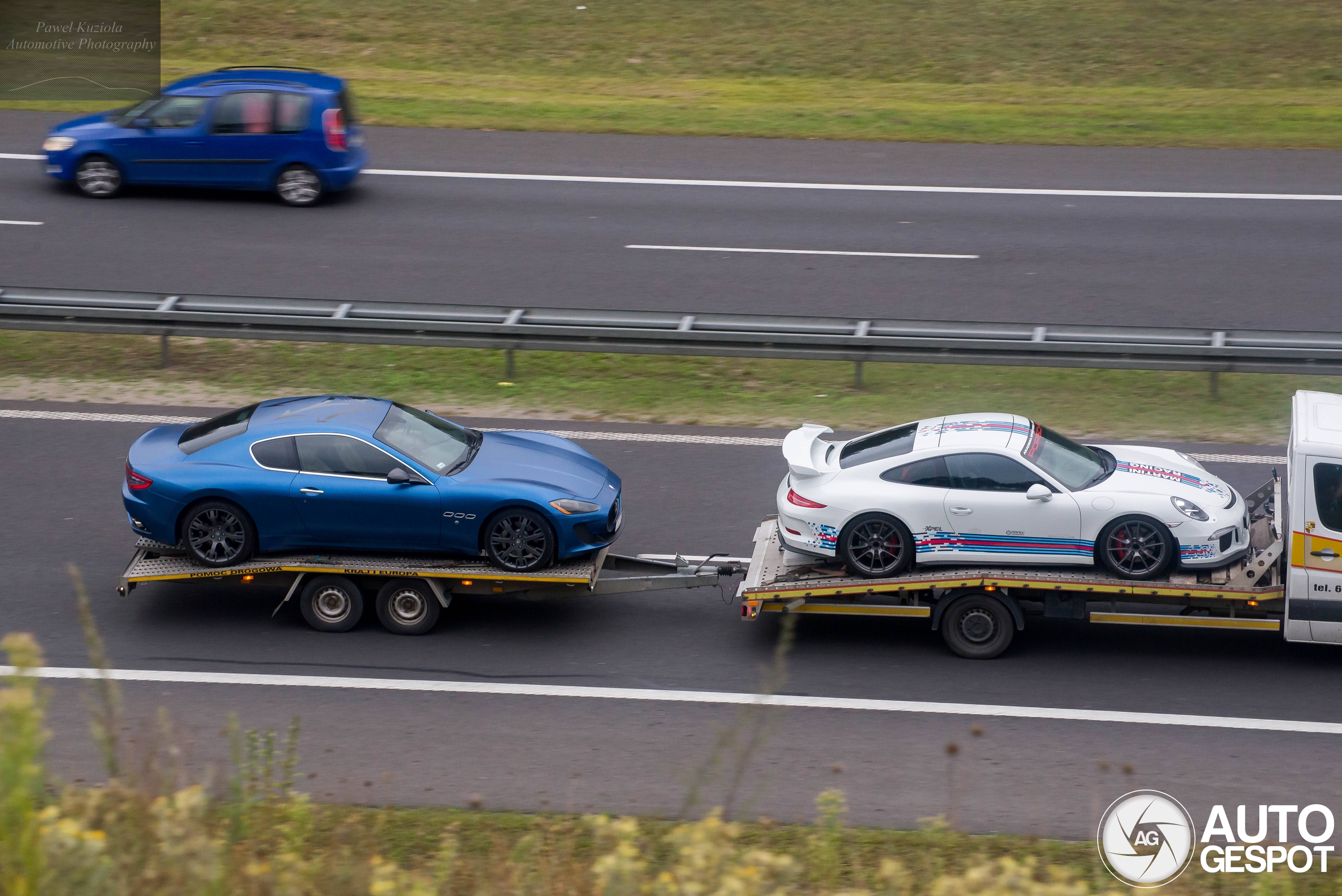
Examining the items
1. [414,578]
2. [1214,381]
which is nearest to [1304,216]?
[1214,381]

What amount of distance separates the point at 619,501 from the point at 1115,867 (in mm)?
4854

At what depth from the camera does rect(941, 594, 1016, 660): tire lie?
32.9ft

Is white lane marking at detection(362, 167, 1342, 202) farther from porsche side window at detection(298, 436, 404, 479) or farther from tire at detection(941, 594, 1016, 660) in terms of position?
tire at detection(941, 594, 1016, 660)

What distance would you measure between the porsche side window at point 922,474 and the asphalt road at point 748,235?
273 inches

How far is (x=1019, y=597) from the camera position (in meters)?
10.1

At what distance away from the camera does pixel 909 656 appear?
1030cm

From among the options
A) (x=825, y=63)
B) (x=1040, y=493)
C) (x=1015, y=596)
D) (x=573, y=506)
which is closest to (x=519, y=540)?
(x=573, y=506)

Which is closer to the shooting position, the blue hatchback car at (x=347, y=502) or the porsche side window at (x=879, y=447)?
the blue hatchback car at (x=347, y=502)

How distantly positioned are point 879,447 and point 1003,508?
3.74 ft

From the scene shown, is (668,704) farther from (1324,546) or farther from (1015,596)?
(1324,546)

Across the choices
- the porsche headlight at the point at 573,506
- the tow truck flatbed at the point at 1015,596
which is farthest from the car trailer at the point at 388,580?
the tow truck flatbed at the point at 1015,596

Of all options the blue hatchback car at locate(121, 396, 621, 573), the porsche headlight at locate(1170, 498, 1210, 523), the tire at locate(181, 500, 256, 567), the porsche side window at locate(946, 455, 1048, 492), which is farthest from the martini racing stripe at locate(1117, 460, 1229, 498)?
the tire at locate(181, 500, 256, 567)

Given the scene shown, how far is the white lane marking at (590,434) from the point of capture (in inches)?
551

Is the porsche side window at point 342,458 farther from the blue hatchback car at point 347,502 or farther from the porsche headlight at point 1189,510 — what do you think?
the porsche headlight at point 1189,510
